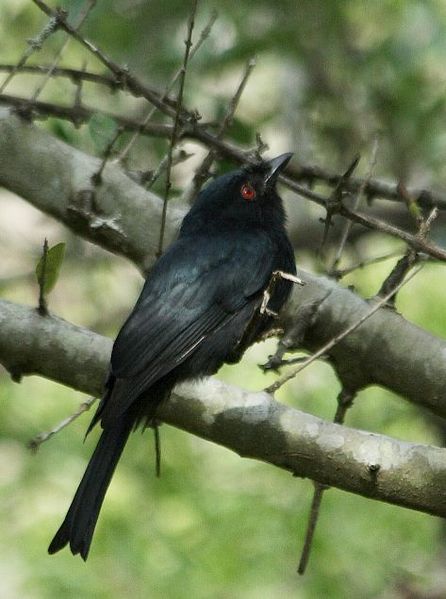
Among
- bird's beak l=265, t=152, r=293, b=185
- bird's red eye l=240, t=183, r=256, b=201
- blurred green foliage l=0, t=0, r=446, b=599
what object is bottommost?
blurred green foliage l=0, t=0, r=446, b=599

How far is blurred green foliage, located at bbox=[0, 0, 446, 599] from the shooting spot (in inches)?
239

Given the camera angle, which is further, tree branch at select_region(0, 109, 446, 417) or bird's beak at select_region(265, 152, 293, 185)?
bird's beak at select_region(265, 152, 293, 185)

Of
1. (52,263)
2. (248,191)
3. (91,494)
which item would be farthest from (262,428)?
(248,191)

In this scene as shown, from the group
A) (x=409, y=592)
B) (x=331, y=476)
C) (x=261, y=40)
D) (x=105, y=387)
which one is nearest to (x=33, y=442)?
(x=105, y=387)

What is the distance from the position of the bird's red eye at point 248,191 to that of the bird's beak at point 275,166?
0.23 feet

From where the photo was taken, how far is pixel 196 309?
4379 mm

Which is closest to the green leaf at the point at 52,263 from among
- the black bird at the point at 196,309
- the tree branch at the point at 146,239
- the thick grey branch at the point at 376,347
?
the black bird at the point at 196,309

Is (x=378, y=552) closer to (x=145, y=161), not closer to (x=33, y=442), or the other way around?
(x=145, y=161)

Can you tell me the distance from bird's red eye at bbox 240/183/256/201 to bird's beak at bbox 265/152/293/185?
0.23ft

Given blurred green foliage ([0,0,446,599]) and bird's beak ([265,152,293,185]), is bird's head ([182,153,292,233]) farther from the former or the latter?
blurred green foliage ([0,0,446,599])

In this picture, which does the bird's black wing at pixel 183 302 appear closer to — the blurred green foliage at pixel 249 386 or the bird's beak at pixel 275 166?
the bird's beak at pixel 275 166

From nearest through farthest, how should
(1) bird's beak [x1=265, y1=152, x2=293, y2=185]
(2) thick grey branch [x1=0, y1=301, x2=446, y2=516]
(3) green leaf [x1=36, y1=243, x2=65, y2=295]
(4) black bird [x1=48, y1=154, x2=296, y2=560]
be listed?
(2) thick grey branch [x1=0, y1=301, x2=446, y2=516] → (3) green leaf [x1=36, y1=243, x2=65, y2=295] → (4) black bird [x1=48, y1=154, x2=296, y2=560] → (1) bird's beak [x1=265, y1=152, x2=293, y2=185]

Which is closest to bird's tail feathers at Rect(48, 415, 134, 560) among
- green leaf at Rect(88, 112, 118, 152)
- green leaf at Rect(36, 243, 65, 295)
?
green leaf at Rect(36, 243, 65, 295)

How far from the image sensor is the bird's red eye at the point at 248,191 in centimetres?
493
